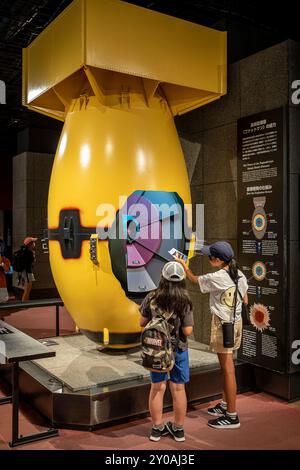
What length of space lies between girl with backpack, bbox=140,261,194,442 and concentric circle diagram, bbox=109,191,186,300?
3.09 feet

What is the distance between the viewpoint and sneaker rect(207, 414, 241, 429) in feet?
12.8

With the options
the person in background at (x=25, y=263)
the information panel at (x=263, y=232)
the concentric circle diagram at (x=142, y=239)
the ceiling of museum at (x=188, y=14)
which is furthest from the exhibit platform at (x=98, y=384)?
the person in background at (x=25, y=263)

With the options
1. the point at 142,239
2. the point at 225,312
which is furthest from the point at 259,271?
the point at 142,239

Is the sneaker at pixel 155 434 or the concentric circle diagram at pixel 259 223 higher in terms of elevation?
the concentric circle diagram at pixel 259 223

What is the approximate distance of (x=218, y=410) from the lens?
420 centimetres

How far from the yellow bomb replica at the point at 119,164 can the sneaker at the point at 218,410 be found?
3.49 feet

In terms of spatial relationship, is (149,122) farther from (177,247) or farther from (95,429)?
(95,429)

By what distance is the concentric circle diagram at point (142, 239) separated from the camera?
441 centimetres

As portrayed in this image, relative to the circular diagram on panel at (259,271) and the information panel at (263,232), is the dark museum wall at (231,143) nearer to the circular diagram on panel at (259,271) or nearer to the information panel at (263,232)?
the information panel at (263,232)

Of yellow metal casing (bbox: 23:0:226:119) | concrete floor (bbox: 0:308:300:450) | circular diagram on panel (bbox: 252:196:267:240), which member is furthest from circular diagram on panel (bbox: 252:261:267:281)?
yellow metal casing (bbox: 23:0:226:119)

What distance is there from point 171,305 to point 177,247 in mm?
1354

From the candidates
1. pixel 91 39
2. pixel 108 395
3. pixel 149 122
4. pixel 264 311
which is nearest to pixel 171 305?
pixel 108 395

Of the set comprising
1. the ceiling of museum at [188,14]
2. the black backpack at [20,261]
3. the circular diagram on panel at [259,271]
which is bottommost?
the black backpack at [20,261]
